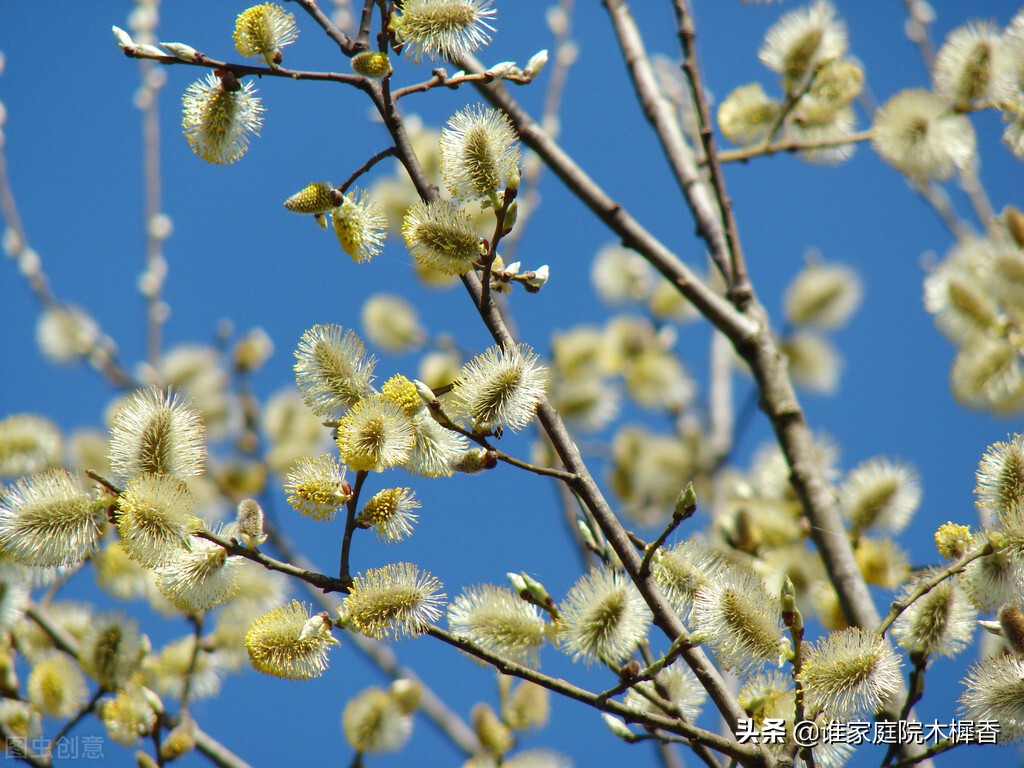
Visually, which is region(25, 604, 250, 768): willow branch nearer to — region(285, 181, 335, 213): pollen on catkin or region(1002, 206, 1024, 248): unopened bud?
region(285, 181, 335, 213): pollen on catkin

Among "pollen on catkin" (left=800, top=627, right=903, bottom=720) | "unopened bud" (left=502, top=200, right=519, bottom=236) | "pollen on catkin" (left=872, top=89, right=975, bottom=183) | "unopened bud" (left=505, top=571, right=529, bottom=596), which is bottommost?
"pollen on catkin" (left=800, top=627, right=903, bottom=720)

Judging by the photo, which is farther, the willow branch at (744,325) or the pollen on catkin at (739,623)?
the willow branch at (744,325)

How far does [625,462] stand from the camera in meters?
4.70

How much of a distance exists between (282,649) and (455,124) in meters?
0.98

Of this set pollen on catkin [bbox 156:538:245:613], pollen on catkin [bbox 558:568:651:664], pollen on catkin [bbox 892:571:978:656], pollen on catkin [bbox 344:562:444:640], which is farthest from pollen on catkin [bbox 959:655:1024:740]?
pollen on catkin [bbox 156:538:245:613]

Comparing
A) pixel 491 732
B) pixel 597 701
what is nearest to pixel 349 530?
pixel 597 701

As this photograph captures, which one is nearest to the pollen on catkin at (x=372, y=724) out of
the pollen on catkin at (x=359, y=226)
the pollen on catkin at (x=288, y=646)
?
the pollen on catkin at (x=288, y=646)

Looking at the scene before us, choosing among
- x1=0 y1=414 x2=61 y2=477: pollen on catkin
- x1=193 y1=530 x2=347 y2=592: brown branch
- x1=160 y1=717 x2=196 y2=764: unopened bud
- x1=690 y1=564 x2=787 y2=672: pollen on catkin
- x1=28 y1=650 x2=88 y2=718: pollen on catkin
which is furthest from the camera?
x1=0 y1=414 x2=61 y2=477: pollen on catkin

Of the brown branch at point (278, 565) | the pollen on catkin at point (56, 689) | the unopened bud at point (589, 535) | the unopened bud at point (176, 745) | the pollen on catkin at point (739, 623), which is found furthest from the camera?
the pollen on catkin at point (56, 689)

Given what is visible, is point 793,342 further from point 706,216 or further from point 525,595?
point 525,595

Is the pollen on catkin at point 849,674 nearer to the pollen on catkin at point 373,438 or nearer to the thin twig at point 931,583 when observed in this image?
the thin twig at point 931,583

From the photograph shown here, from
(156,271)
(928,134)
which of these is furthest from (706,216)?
(156,271)

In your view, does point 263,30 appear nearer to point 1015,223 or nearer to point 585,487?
point 585,487

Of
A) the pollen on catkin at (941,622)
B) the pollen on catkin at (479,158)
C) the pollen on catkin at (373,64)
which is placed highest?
the pollen on catkin at (373,64)
